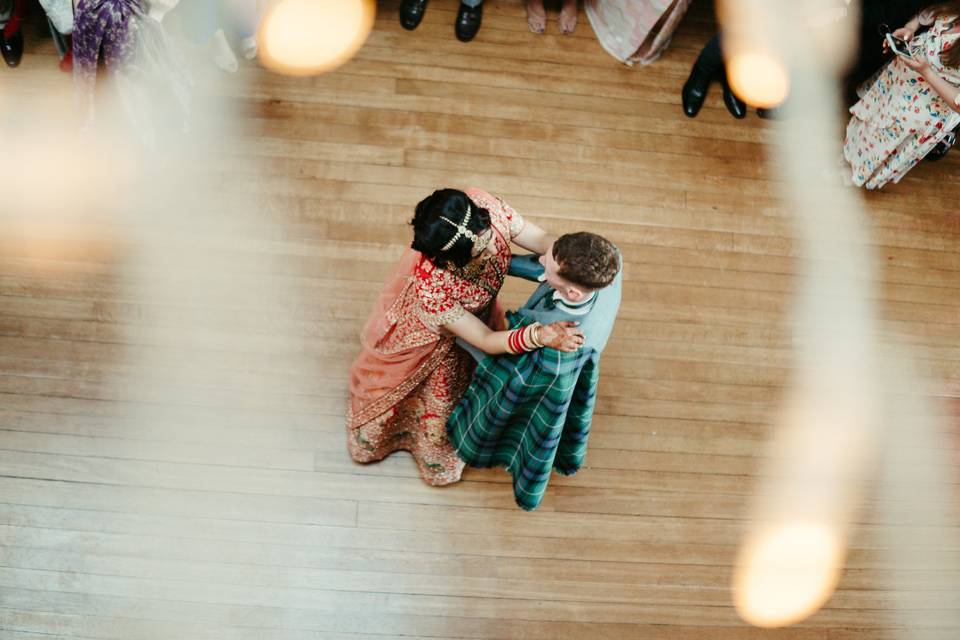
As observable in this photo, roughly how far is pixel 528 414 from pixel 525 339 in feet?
1.03

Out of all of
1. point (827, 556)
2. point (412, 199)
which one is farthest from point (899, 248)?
point (412, 199)

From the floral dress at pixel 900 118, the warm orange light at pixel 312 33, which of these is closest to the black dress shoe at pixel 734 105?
the floral dress at pixel 900 118

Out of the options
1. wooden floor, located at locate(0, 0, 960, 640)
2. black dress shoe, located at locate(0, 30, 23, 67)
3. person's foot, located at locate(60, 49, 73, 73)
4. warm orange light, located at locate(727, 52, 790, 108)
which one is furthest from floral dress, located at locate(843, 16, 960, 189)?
black dress shoe, located at locate(0, 30, 23, 67)

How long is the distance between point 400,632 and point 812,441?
155 cm

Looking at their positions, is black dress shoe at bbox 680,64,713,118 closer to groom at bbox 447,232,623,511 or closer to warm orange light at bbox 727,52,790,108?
warm orange light at bbox 727,52,790,108

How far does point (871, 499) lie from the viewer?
2645mm

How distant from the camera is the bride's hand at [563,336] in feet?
5.20

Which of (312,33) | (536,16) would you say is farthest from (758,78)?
(312,33)

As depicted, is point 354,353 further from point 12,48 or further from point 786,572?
point 12,48

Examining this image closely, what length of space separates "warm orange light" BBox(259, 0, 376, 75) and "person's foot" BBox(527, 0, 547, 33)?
673mm

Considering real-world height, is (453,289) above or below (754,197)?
above

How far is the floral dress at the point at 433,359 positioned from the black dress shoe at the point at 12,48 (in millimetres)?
2008

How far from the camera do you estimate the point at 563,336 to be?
1587 millimetres

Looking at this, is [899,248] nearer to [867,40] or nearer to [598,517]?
[867,40]
